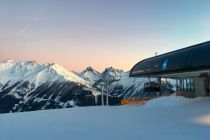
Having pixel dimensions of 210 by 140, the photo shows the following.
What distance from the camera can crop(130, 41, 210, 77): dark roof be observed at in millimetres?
33500

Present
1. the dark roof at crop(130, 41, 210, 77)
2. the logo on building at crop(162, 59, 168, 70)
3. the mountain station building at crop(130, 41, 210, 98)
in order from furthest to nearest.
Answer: the logo on building at crop(162, 59, 168, 70) → the mountain station building at crop(130, 41, 210, 98) → the dark roof at crop(130, 41, 210, 77)

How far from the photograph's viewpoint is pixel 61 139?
42.4ft

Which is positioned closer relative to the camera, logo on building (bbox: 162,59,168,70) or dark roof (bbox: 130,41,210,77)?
dark roof (bbox: 130,41,210,77)

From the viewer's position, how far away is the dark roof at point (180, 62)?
3350 cm

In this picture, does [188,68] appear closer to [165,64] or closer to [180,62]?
[180,62]

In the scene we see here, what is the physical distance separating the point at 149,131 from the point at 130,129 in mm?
1103

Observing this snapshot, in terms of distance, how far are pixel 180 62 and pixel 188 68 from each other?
2473 mm

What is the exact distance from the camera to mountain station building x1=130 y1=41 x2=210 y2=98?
33.9 m

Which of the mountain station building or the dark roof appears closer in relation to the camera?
the dark roof

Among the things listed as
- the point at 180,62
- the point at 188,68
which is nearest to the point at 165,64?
the point at 180,62

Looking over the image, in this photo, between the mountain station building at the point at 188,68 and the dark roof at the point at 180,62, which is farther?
the mountain station building at the point at 188,68

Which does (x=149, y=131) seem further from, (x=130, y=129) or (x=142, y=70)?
(x=142, y=70)

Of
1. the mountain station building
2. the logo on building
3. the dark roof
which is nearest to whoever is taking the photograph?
the dark roof

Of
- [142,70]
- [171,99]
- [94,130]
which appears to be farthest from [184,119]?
[142,70]
